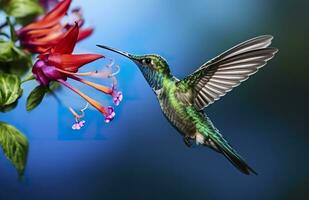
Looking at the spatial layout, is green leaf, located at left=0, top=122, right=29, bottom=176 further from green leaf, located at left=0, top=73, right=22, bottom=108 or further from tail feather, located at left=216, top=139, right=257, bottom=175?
tail feather, located at left=216, top=139, right=257, bottom=175

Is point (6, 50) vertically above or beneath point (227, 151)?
above

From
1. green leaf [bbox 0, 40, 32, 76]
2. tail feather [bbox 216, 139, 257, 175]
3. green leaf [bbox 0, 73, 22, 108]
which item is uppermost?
green leaf [bbox 0, 40, 32, 76]

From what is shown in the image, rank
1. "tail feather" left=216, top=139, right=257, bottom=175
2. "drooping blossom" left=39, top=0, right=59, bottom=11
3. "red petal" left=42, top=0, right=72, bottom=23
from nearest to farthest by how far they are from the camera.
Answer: "tail feather" left=216, top=139, right=257, bottom=175 → "red petal" left=42, top=0, right=72, bottom=23 → "drooping blossom" left=39, top=0, right=59, bottom=11

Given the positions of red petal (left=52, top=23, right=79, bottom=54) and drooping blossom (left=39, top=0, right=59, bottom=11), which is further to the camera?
drooping blossom (left=39, top=0, right=59, bottom=11)

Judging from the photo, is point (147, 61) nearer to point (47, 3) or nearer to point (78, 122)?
point (78, 122)

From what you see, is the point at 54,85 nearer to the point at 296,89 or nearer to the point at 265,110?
the point at 265,110

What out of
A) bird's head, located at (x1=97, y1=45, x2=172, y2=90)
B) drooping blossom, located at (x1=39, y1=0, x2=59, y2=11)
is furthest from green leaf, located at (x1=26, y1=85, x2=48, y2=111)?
drooping blossom, located at (x1=39, y1=0, x2=59, y2=11)

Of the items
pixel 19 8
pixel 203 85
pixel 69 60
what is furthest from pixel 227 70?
pixel 19 8
